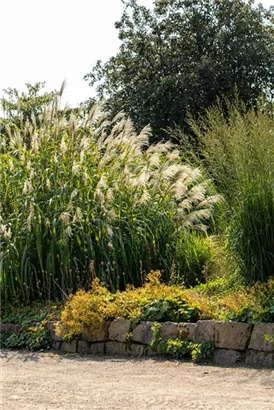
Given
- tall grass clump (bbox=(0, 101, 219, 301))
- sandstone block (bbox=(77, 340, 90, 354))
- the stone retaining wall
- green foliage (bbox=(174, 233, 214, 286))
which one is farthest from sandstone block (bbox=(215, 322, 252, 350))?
green foliage (bbox=(174, 233, 214, 286))

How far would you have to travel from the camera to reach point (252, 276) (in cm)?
741

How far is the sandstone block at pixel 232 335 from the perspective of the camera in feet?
20.1

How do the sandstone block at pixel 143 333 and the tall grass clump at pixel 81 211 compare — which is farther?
the tall grass clump at pixel 81 211

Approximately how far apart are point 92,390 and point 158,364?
1203 millimetres

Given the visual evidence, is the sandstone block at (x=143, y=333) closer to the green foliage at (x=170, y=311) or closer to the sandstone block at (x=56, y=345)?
the green foliage at (x=170, y=311)

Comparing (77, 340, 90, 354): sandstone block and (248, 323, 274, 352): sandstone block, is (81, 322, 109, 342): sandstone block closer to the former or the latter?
(77, 340, 90, 354): sandstone block

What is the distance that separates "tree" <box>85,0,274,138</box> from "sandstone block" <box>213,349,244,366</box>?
14.4 m

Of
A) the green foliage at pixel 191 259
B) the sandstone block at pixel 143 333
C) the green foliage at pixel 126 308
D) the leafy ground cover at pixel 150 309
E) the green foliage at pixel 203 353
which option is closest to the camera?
the green foliage at pixel 203 353

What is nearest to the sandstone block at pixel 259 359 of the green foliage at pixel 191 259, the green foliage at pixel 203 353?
the green foliage at pixel 203 353

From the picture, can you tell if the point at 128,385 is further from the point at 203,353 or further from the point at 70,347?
the point at 70,347

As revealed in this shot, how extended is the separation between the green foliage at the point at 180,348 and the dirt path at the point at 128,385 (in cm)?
13

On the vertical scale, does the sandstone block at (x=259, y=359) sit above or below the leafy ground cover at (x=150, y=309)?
below

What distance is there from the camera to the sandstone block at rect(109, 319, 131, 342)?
6836 millimetres

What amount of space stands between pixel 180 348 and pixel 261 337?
764 millimetres
